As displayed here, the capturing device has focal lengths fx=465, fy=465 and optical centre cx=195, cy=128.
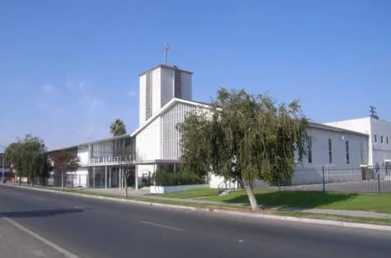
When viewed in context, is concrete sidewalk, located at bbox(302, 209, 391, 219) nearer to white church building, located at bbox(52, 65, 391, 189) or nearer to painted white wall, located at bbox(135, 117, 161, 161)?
white church building, located at bbox(52, 65, 391, 189)

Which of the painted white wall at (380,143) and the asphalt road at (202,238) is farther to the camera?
the painted white wall at (380,143)

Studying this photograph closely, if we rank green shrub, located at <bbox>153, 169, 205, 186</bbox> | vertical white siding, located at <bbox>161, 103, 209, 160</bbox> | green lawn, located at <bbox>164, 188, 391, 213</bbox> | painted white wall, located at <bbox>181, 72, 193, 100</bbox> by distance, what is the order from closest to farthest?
green lawn, located at <bbox>164, 188, 391, 213</bbox>, green shrub, located at <bbox>153, 169, 205, 186</bbox>, vertical white siding, located at <bbox>161, 103, 209, 160</bbox>, painted white wall, located at <bbox>181, 72, 193, 100</bbox>

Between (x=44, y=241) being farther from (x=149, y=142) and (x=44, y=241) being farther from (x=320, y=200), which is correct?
(x=149, y=142)

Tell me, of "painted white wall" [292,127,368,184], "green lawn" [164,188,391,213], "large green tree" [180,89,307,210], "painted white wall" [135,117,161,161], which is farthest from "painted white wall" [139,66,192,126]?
"large green tree" [180,89,307,210]

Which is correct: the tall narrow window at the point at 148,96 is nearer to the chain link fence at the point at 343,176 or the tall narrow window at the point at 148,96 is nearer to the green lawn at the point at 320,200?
the chain link fence at the point at 343,176

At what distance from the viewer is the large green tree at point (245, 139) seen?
2289cm

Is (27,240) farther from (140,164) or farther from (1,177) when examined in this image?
(1,177)

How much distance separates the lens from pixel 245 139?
2302cm

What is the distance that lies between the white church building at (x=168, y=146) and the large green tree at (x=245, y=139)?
19.0m

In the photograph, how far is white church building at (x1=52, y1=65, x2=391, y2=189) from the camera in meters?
48.3

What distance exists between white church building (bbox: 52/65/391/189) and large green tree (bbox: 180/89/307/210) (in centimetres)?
1896

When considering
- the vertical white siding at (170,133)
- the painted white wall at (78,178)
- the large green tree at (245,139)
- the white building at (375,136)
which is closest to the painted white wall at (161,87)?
A: the vertical white siding at (170,133)

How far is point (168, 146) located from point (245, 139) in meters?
28.7

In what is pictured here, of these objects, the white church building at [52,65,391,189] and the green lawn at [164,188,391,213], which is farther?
the white church building at [52,65,391,189]
